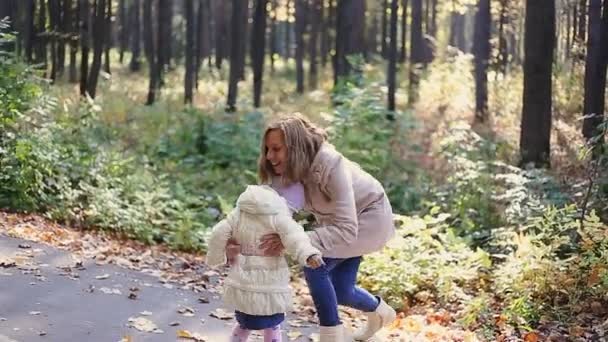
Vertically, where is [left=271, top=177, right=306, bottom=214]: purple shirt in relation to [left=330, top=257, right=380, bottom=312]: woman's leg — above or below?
above

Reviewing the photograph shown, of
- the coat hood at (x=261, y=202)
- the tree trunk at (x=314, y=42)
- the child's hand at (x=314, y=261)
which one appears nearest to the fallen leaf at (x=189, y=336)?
the coat hood at (x=261, y=202)

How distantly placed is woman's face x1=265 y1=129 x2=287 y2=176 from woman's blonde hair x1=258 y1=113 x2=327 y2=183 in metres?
0.02

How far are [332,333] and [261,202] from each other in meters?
0.98

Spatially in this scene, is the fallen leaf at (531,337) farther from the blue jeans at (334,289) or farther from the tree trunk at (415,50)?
the tree trunk at (415,50)

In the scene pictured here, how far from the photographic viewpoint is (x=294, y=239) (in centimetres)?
445

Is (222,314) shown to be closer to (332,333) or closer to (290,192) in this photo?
(332,333)

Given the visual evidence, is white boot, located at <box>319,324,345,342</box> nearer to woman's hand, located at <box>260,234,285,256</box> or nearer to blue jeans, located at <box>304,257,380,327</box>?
blue jeans, located at <box>304,257,380,327</box>

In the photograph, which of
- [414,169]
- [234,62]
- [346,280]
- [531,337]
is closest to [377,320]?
[346,280]

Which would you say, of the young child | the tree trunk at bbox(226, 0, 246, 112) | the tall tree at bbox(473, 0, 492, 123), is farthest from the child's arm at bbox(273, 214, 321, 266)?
the tree trunk at bbox(226, 0, 246, 112)

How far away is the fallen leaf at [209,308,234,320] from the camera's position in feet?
21.3

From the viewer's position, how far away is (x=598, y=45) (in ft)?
41.7

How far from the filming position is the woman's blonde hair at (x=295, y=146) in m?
→ 4.70

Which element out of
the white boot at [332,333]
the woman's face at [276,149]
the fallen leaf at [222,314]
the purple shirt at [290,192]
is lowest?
the fallen leaf at [222,314]

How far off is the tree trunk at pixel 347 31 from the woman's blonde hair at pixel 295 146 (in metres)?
18.5
